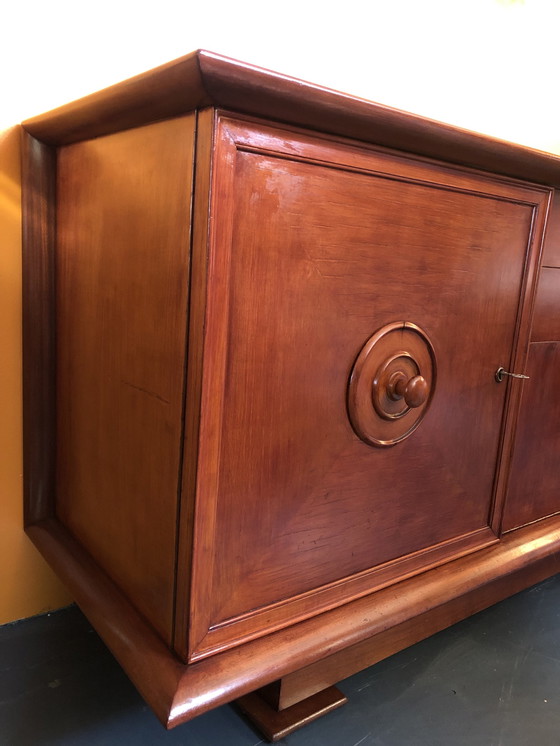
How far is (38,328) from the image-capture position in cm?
96

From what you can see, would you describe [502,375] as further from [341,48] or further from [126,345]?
[341,48]

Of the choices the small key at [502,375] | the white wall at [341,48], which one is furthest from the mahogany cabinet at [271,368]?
the white wall at [341,48]

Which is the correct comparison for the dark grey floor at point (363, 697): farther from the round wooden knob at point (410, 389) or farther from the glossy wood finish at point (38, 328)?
the round wooden knob at point (410, 389)

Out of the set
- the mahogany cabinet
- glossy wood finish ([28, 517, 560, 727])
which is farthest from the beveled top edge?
glossy wood finish ([28, 517, 560, 727])

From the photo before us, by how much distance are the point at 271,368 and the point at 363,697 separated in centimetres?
54

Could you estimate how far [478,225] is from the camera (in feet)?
2.81

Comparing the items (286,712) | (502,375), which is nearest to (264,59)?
(502,375)

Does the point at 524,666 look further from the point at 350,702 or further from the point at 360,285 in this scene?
the point at 360,285

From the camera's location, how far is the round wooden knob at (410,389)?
2.56ft

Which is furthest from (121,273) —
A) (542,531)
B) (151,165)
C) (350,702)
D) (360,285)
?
(542,531)

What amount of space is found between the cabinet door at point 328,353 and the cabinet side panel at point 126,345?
50 millimetres

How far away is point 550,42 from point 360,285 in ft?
3.91

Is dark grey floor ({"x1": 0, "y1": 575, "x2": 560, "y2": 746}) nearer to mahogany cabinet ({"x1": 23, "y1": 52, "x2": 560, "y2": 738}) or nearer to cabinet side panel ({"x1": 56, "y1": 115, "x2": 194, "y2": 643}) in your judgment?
mahogany cabinet ({"x1": 23, "y1": 52, "x2": 560, "y2": 738})

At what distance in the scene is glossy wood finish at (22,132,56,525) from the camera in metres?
0.93
